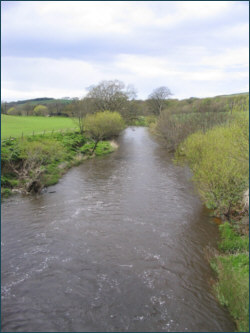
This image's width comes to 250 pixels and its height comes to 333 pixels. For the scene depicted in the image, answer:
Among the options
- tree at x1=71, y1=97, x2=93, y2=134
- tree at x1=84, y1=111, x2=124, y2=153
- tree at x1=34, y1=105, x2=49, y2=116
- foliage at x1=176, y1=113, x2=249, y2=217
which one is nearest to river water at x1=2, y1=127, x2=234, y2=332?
foliage at x1=176, y1=113, x2=249, y2=217

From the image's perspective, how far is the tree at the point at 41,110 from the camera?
9038cm

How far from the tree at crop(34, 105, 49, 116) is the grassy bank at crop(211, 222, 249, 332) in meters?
83.1

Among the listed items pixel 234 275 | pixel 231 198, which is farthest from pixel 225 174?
pixel 234 275

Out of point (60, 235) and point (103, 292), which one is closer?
point (103, 292)

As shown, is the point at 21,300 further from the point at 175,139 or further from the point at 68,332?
the point at 175,139

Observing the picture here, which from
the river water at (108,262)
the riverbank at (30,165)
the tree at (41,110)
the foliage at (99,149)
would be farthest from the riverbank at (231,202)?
the tree at (41,110)

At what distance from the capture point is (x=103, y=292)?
1248 cm

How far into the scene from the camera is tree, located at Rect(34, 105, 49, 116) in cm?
9038

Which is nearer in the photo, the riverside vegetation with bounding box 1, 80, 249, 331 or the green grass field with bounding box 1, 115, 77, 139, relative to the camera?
the riverside vegetation with bounding box 1, 80, 249, 331

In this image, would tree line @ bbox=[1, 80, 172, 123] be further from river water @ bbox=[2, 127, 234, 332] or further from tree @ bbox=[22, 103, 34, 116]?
river water @ bbox=[2, 127, 234, 332]

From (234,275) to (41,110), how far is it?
290ft

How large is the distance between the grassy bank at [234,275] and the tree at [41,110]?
8307cm

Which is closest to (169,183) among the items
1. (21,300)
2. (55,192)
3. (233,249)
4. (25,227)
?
(55,192)

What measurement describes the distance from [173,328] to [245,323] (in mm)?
2631
